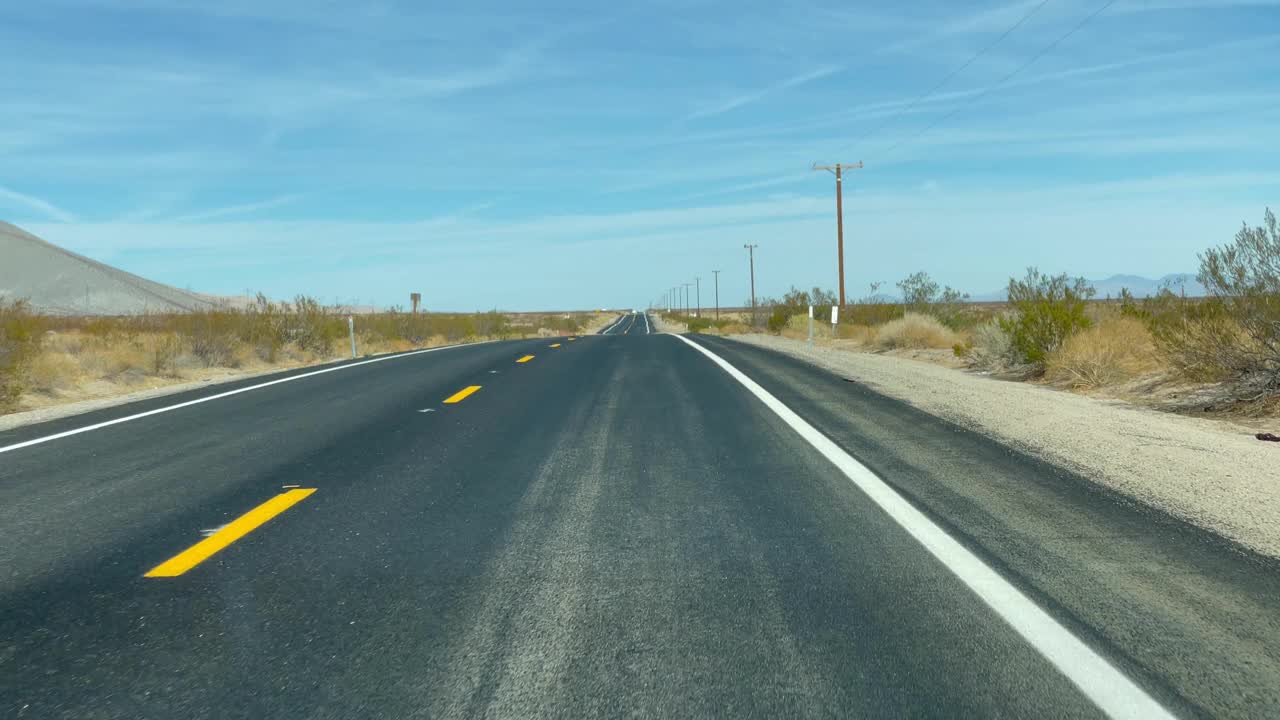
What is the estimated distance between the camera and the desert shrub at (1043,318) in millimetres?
16875

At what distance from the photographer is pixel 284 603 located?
13.1 ft

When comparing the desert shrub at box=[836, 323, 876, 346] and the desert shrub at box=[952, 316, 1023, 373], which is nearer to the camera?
the desert shrub at box=[952, 316, 1023, 373]

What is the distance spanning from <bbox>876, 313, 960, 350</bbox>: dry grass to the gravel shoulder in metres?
13.1

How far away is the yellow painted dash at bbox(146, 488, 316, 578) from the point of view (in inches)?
178

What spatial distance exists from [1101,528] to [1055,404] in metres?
6.59

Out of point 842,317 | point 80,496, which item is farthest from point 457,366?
point 842,317

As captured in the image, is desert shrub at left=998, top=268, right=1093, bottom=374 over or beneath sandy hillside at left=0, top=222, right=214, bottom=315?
beneath

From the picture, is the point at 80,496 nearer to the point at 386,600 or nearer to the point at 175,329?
the point at 386,600

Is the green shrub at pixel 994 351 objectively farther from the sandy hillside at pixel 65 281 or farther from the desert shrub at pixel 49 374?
the sandy hillside at pixel 65 281

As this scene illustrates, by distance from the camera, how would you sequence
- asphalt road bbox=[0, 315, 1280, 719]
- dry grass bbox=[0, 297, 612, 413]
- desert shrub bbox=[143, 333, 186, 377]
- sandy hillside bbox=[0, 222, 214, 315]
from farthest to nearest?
sandy hillside bbox=[0, 222, 214, 315], desert shrub bbox=[143, 333, 186, 377], dry grass bbox=[0, 297, 612, 413], asphalt road bbox=[0, 315, 1280, 719]

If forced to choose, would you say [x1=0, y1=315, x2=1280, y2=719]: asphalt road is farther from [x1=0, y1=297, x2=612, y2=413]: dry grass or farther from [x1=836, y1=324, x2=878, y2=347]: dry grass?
[x1=836, y1=324, x2=878, y2=347]: dry grass

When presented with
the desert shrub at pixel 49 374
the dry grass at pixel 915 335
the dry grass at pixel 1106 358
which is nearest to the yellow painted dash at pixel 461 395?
the desert shrub at pixel 49 374

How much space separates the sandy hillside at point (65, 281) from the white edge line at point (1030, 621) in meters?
123

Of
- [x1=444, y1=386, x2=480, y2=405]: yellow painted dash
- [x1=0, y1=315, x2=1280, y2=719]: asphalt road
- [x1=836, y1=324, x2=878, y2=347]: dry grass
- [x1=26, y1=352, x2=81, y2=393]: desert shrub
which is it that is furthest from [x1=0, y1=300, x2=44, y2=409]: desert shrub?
[x1=836, y1=324, x2=878, y2=347]: dry grass
